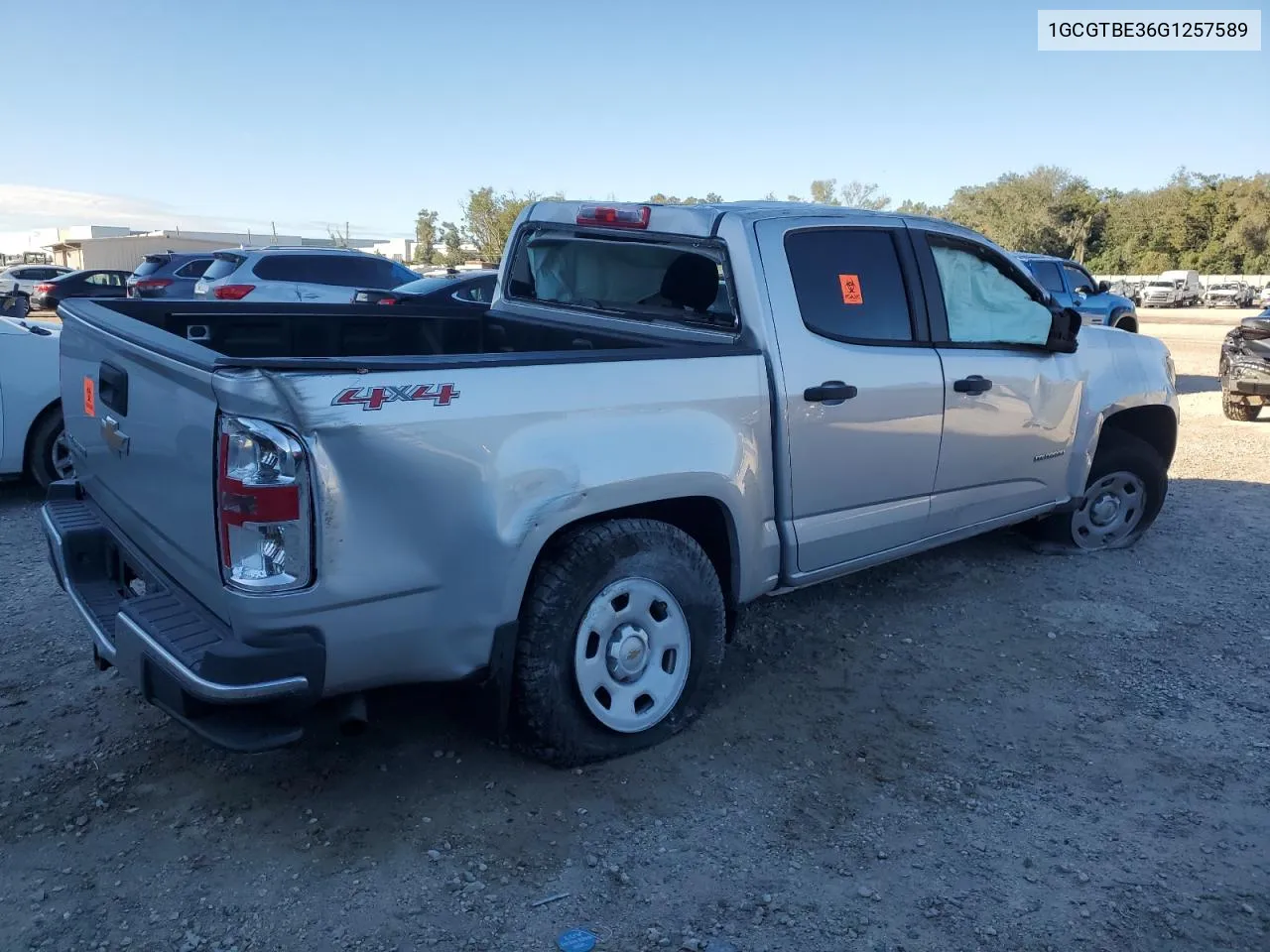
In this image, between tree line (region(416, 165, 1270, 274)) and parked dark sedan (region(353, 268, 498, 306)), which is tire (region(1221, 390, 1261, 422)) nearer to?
parked dark sedan (region(353, 268, 498, 306))

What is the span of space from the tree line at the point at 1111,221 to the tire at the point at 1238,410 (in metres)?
48.6

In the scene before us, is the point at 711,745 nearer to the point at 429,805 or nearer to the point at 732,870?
the point at 732,870

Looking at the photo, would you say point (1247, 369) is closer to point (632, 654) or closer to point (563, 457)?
point (632, 654)

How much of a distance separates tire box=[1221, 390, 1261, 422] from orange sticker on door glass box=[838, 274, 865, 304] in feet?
28.4

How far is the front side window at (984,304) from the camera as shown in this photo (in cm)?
468

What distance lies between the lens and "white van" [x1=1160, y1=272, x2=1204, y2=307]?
46.2 meters

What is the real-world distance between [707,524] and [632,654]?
0.61 m

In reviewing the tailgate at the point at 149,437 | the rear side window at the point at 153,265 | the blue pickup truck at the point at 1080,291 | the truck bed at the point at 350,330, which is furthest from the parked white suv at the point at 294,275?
the tailgate at the point at 149,437

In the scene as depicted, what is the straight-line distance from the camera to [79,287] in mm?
24594

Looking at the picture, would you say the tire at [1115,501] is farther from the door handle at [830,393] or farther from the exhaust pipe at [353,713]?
the exhaust pipe at [353,713]

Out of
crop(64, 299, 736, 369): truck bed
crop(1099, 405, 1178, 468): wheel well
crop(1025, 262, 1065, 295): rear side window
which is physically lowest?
crop(1099, 405, 1178, 468): wheel well

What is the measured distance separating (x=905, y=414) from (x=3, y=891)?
11.6ft

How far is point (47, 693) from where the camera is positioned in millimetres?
4012

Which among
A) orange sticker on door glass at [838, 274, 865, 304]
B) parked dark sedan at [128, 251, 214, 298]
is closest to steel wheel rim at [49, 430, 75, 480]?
orange sticker on door glass at [838, 274, 865, 304]
